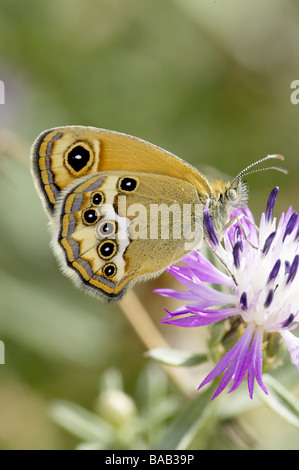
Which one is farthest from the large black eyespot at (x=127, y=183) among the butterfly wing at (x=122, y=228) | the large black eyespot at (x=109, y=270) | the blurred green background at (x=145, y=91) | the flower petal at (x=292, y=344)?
the blurred green background at (x=145, y=91)

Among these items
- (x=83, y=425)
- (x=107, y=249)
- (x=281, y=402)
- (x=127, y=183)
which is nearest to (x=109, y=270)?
(x=107, y=249)

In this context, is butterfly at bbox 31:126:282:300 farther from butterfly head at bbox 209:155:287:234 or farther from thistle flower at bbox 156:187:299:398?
thistle flower at bbox 156:187:299:398

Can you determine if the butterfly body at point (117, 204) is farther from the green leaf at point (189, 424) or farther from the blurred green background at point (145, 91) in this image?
the blurred green background at point (145, 91)

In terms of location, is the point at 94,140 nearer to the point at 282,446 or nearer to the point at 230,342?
the point at 230,342

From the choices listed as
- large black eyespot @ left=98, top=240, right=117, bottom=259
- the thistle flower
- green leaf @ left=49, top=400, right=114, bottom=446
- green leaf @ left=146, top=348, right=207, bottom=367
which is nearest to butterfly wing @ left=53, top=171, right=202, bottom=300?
large black eyespot @ left=98, top=240, right=117, bottom=259

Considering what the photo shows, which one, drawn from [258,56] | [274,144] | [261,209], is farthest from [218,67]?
[261,209]

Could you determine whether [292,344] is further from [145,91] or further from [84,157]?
[145,91]

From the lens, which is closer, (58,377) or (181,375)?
(181,375)
